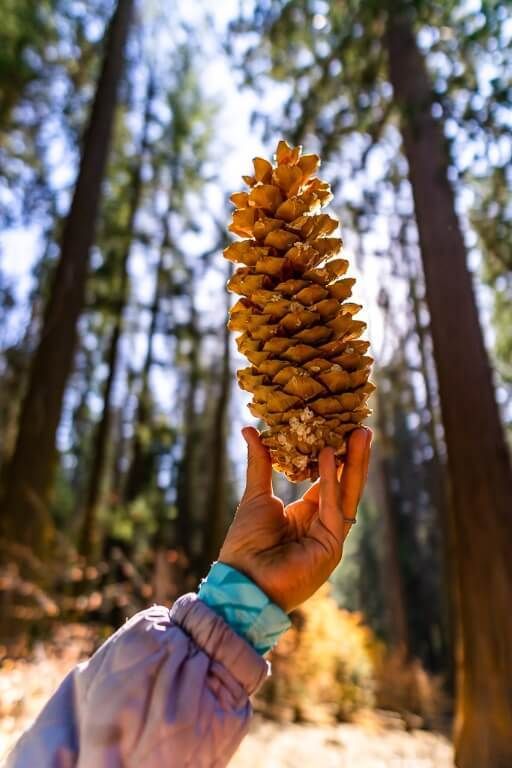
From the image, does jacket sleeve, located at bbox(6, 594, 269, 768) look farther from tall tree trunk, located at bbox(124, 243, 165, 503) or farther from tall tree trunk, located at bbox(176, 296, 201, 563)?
tall tree trunk, located at bbox(176, 296, 201, 563)

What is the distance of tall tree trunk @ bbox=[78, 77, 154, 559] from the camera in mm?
13203

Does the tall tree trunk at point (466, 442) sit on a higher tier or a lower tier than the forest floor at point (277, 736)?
higher

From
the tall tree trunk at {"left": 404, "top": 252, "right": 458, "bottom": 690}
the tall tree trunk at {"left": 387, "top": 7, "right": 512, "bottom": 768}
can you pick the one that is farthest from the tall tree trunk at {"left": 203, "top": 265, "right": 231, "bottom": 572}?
the tall tree trunk at {"left": 387, "top": 7, "right": 512, "bottom": 768}

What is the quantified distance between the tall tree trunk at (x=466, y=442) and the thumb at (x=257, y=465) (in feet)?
12.5

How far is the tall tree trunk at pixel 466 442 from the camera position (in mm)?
4383

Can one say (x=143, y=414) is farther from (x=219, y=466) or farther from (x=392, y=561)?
(x=392, y=561)

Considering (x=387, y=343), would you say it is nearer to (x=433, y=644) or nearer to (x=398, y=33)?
(x=398, y=33)

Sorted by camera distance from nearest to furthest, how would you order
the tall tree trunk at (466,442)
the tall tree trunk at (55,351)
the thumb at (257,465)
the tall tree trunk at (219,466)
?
1. the thumb at (257,465)
2. the tall tree trunk at (466,442)
3. the tall tree trunk at (55,351)
4. the tall tree trunk at (219,466)

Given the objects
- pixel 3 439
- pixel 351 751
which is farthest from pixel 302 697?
pixel 3 439

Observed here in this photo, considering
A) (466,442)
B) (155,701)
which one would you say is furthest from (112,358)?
(155,701)

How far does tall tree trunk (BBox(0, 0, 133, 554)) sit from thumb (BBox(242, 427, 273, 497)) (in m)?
6.10

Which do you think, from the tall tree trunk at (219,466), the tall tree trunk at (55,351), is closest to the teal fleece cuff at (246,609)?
the tall tree trunk at (55,351)

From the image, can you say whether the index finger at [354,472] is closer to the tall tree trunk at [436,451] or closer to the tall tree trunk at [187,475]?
the tall tree trunk at [436,451]

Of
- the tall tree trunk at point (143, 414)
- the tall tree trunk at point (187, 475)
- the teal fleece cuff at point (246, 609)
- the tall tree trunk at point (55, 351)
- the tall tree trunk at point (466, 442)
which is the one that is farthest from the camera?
the tall tree trunk at point (187, 475)
